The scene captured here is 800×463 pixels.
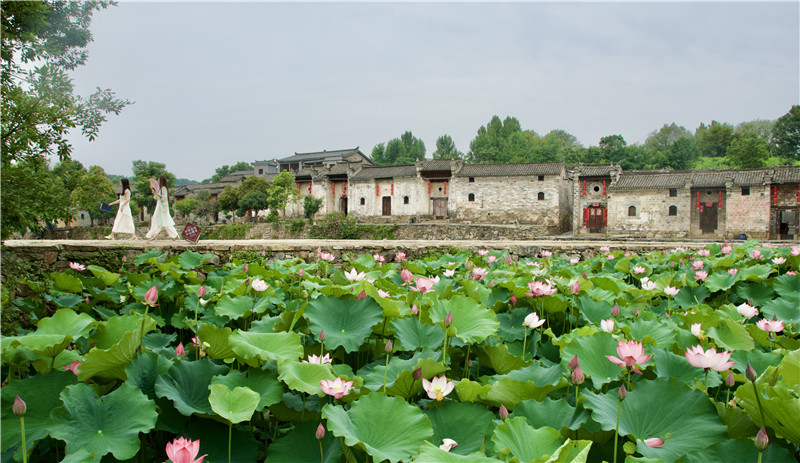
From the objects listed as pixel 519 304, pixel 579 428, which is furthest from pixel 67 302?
pixel 579 428

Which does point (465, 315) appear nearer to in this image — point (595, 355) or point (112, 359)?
point (595, 355)

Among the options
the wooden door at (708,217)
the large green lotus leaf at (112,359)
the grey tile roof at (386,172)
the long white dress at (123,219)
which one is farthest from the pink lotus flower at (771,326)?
the grey tile roof at (386,172)

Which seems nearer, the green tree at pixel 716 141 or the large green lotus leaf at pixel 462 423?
the large green lotus leaf at pixel 462 423

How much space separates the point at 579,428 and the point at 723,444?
0.90 ft

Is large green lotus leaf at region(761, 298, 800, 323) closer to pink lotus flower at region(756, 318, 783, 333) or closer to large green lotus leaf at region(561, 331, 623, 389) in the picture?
pink lotus flower at region(756, 318, 783, 333)

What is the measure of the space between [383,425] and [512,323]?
106cm

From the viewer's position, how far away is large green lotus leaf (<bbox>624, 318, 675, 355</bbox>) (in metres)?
1.58

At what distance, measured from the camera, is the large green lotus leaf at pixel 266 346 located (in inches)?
49.8

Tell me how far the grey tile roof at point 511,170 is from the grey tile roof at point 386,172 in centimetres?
316

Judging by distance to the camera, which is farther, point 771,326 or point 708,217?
point 708,217

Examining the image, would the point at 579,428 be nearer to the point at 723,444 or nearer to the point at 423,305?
the point at 723,444

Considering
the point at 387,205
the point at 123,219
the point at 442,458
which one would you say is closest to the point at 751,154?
the point at 387,205

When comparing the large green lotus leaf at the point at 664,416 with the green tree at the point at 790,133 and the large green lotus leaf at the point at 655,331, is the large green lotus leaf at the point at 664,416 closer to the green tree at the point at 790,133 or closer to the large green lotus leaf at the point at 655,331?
the large green lotus leaf at the point at 655,331

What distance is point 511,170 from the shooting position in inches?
1037
